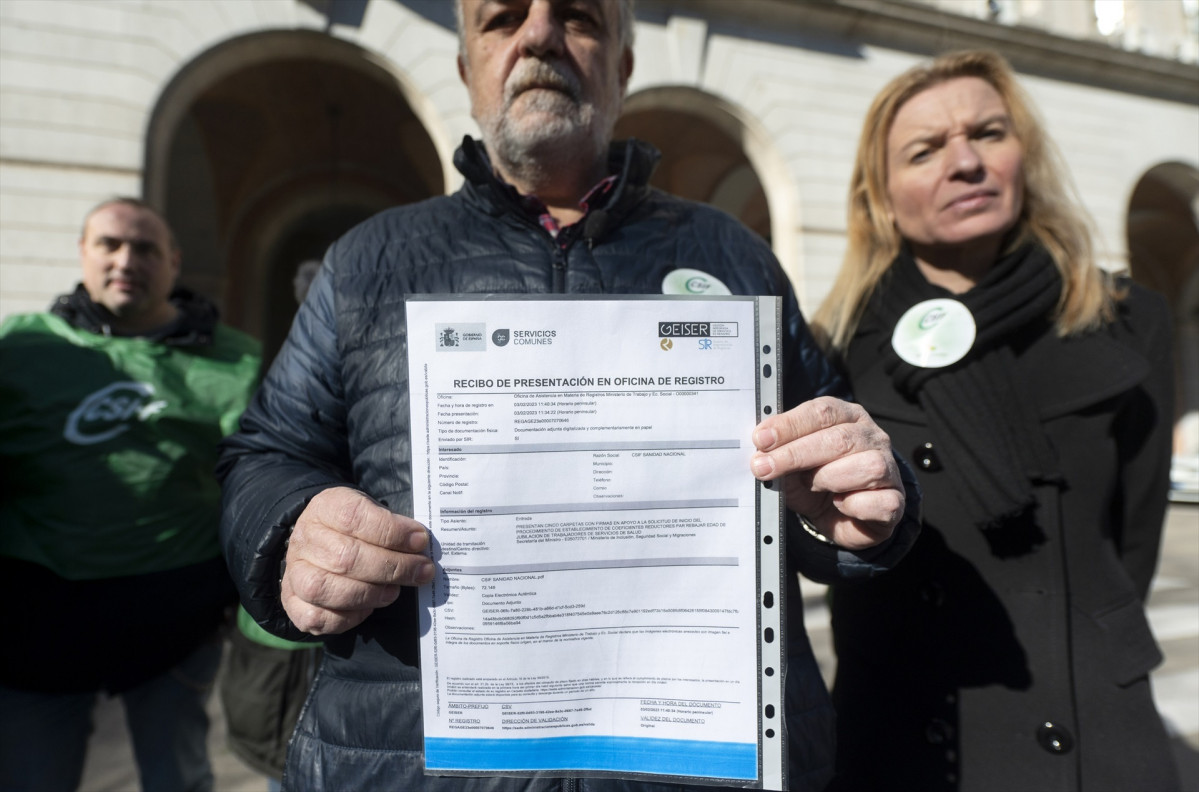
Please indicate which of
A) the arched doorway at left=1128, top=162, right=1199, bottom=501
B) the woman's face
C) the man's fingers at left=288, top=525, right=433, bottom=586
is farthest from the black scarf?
the arched doorway at left=1128, top=162, right=1199, bottom=501

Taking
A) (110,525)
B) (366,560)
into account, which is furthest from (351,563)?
(110,525)

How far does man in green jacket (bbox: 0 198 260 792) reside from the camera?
2.21m

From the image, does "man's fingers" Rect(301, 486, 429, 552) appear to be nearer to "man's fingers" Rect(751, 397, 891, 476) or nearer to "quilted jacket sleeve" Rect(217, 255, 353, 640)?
"quilted jacket sleeve" Rect(217, 255, 353, 640)

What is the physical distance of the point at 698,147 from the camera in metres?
11.4

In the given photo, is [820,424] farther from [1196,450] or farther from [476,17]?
[1196,450]

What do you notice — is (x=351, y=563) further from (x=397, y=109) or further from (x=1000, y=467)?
(x=397, y=109)

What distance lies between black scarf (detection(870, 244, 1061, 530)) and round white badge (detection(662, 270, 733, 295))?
597 millimetres

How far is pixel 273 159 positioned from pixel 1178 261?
21423mm

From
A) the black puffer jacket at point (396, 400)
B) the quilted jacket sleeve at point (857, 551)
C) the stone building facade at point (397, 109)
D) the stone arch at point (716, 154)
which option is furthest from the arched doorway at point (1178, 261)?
the quilted jacket sleeve at point (857, 551)

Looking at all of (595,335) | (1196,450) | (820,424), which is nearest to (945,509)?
(820,424)

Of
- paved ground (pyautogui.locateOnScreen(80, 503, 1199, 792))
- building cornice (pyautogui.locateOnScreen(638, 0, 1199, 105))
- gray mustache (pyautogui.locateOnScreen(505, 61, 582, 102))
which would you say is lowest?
paved ground (pyautogui.locateOnScreen(80, 503, 1199, 792))

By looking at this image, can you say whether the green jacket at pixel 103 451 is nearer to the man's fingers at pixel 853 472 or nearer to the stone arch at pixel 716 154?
the man's fingers at pixel 853 472

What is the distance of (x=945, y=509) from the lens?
1.48 meters

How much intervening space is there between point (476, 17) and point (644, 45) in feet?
23.5
